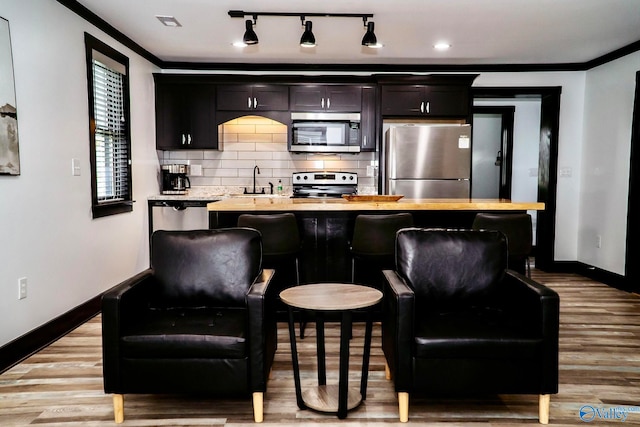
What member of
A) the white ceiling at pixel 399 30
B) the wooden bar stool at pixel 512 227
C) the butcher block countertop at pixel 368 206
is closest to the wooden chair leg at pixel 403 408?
the butcher block countertop at pixel 368 206

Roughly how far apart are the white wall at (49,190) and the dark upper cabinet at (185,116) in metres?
1.25

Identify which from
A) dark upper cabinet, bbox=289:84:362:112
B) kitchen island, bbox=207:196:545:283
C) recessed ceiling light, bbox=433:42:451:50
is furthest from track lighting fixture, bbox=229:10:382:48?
dark upper cabinet, bbox=289:84:362:112

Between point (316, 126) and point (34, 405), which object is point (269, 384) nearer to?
point (34, 405)

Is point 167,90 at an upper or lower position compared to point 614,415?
upper

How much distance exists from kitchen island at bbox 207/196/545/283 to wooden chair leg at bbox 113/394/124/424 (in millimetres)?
1496

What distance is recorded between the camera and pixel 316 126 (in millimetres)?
5582

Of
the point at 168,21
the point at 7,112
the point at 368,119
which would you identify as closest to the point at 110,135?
the point at 168,21

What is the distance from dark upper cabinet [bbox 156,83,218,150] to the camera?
5531mm

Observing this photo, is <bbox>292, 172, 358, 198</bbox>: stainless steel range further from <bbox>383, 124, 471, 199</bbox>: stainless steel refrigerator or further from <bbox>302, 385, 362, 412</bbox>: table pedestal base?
<bbox>302, 385, 362, 412</bbox>: table pedestal base

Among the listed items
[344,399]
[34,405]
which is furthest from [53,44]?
[344,399]

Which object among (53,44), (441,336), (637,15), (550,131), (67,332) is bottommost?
(67,332)

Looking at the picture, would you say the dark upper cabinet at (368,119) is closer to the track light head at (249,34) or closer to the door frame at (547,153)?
the door frame at (547,153)

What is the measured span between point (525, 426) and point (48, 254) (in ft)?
10.3

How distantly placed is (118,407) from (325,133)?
4.03 meters
